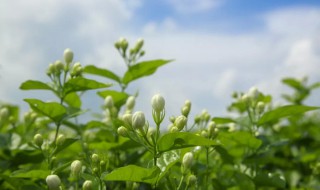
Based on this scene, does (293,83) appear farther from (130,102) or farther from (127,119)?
(127,119)

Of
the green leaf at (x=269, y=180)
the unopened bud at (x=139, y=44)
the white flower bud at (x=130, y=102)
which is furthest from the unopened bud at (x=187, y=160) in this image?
the unopened bud at (x=139, y=44)

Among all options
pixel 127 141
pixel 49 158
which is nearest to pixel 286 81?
pixel 127 141

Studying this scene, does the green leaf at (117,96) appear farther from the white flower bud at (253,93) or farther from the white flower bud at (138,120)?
the white flower bud at (138,120)

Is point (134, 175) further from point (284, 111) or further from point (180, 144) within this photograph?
point (284, 111)

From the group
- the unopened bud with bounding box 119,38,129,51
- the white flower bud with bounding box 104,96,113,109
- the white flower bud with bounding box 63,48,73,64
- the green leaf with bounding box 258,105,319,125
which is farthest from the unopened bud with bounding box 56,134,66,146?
the unopened bud with bounding box 119,38,129,51

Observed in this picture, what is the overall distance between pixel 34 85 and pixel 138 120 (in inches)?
44.3

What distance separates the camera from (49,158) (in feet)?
7.81

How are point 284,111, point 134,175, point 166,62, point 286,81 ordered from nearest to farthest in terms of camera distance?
point 134,175 → point 284,111 → point 166,62 → point 286,81

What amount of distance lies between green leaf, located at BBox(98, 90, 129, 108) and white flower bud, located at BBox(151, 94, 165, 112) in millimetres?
1213

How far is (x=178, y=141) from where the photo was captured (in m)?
1.88

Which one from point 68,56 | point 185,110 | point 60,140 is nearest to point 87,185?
point 60,140

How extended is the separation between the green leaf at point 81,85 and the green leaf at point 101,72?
→ 1.75 ft

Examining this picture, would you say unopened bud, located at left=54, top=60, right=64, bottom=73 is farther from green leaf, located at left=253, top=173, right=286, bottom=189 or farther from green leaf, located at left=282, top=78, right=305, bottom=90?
green leaf, located at left=282, top=78, right=305, bottom=90

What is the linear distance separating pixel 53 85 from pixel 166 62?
0.75 meters
